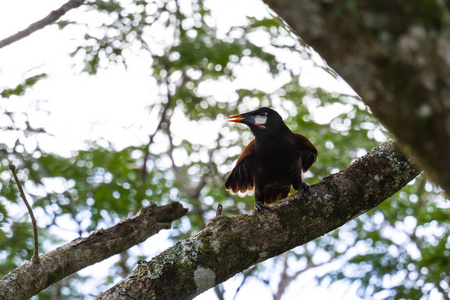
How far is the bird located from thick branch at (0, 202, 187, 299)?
0.85 metres

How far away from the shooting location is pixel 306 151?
3.74 meters

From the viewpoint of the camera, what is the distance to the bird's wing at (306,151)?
3.60m

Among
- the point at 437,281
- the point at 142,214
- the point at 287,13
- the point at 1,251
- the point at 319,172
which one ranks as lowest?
the point at 437,281

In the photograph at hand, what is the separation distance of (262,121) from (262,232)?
1.52 m

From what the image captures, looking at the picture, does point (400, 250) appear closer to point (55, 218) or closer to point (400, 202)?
point (400, 202)

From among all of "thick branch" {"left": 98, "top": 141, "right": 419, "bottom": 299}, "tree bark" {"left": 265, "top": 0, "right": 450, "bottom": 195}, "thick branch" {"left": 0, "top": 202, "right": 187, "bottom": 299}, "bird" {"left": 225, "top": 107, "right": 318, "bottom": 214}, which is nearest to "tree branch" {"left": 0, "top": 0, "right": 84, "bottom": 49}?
"thick branch" {"left": 0, "top": 202, "right": 187, "bottom": 299}

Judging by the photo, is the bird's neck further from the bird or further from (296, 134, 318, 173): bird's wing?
(296, 134, 318, 173): bird's wing

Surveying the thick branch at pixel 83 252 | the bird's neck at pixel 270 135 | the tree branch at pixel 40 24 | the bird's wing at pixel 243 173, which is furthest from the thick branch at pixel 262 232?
the tree branch at pixel 40 24

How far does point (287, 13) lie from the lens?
114 centimetres

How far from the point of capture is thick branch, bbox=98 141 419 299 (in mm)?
2139

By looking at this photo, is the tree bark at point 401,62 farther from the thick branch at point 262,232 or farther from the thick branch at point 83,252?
the thick branch at point 83,252

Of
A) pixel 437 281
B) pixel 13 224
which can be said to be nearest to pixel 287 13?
pixel 437 281

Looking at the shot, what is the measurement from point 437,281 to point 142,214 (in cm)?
302

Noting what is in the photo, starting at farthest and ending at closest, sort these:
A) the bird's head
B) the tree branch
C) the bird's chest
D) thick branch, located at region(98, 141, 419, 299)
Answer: the bird's head < the bird's chest < the tree branch < thick branch, located at region(98, 141, 419, 299)
